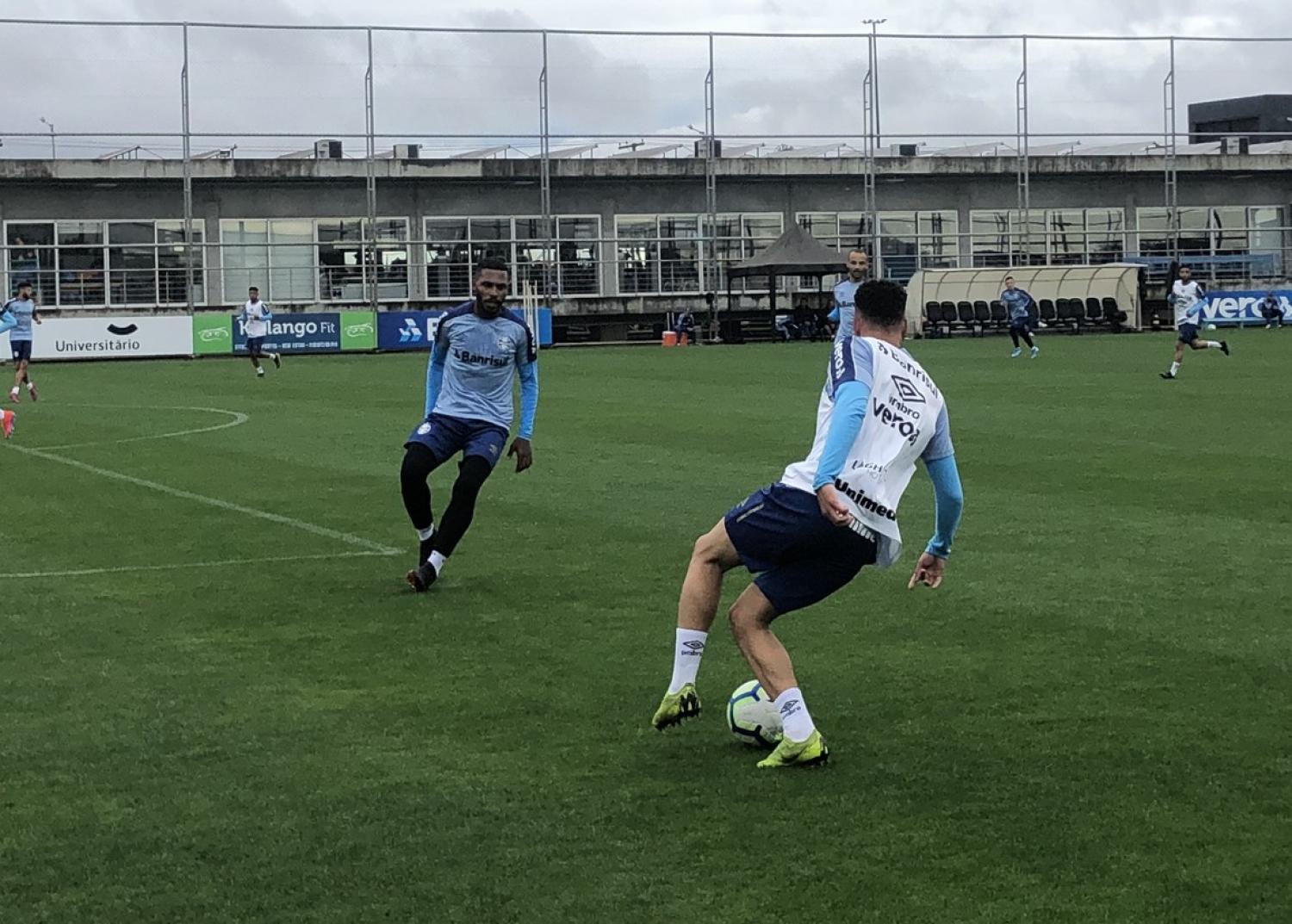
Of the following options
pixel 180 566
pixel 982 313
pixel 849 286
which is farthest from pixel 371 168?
pixel 180 566

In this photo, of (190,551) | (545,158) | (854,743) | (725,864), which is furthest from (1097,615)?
(545,158)

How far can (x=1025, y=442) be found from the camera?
60.7 ft

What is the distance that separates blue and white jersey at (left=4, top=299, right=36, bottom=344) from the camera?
98.3 feet

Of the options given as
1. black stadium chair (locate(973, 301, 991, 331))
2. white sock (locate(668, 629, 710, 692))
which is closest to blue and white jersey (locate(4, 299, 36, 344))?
white sock (locate(668, 629, 710, 692))

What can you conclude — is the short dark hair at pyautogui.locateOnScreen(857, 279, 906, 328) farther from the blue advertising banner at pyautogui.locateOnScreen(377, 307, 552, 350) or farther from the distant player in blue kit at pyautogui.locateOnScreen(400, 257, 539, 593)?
the blue advertising banner at pyautogui.locateOnScreen(377, 307, 552, 350)

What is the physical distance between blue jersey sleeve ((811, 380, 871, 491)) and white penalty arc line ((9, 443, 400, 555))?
20.1 feet

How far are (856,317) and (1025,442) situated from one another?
12254 mm

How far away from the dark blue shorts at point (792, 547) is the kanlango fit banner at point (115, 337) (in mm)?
41122

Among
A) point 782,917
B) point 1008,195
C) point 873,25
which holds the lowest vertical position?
point 782,917

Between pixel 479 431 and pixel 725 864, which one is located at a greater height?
pixel 479 431

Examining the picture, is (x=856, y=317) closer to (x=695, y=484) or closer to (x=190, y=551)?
(x=190, y=551)

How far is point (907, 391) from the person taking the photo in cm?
641

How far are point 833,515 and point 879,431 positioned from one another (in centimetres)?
38

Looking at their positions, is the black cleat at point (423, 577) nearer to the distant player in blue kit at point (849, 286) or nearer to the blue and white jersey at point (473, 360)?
the blue and white jersey at point (473, 360)
